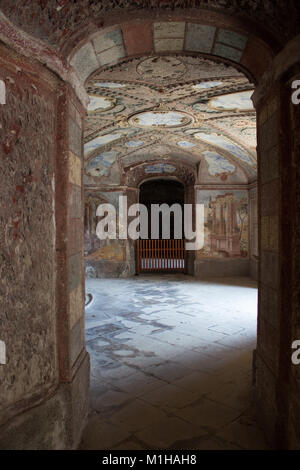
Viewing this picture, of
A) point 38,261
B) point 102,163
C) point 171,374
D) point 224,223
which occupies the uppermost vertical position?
point 102,163

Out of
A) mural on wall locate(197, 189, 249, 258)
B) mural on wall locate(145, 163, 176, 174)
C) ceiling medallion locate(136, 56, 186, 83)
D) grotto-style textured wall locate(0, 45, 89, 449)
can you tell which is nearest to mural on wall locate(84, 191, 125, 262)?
mural on wall locate(145, 163, 176, 174)

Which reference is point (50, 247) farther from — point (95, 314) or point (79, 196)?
point (95, 314)

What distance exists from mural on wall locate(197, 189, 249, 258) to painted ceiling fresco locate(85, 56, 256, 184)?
76 cm

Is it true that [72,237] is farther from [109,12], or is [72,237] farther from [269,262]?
[109,12]

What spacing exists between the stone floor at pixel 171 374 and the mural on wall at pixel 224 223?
3.78 meters

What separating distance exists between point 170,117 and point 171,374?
619 cm

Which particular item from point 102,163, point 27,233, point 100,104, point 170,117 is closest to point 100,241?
point 102,163

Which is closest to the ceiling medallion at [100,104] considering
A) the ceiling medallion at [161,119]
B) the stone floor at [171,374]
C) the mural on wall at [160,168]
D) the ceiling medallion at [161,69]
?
the ceiling medallion at [161,119]

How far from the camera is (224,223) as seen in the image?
12375 millimetres

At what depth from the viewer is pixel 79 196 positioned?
3.56 m

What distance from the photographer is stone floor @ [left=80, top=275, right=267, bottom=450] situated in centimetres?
315

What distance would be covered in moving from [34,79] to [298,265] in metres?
2.70

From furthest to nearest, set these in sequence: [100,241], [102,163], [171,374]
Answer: [100,241] → [102,163] → [171,374]

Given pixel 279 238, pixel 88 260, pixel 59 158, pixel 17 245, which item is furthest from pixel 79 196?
pixel 88 260
